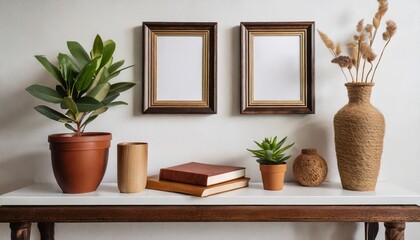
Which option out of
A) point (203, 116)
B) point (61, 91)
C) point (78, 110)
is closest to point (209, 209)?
point (203, 116)

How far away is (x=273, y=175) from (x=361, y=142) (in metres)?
0.29

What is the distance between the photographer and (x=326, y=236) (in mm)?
1187

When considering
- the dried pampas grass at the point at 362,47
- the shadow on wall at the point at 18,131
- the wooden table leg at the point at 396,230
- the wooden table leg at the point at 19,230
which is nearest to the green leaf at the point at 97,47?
the shadow on wall at the point at 18,131

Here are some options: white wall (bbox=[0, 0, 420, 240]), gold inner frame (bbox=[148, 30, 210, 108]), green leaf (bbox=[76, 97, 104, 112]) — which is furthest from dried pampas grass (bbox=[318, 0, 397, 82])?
green leaf (bbox=[76, 97, 104, 112])

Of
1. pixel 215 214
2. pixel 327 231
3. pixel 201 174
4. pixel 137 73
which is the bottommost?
pixel 327 231

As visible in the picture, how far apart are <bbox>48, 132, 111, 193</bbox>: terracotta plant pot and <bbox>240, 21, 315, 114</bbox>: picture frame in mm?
531

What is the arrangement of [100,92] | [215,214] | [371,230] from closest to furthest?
[215,214] → [100,92] → [371,230]

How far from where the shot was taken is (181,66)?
1.19 meters

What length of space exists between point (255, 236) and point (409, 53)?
88 centimetres

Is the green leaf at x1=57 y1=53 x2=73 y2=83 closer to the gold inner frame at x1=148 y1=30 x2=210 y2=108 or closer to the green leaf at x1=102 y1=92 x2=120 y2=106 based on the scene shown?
the green leaf at x1=102 y1=92 x2=120 y2=106

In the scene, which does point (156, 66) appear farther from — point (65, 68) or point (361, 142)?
point (361, 142)

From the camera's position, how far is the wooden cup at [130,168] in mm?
976

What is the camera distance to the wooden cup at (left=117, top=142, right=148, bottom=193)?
98 centimetres

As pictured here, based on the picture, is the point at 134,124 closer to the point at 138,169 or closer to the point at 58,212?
the point at 138,169
